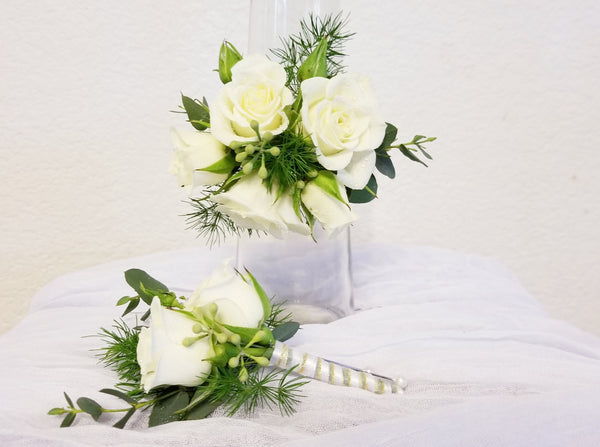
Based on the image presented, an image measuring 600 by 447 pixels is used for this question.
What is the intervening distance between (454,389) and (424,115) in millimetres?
687

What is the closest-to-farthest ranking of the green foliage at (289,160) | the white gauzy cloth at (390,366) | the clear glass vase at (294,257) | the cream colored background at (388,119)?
the white gauzy cloth at (390,366)
the green foliage at (289,160)
the clear glass vase at (294,257)
the cream colored background at (388,119)

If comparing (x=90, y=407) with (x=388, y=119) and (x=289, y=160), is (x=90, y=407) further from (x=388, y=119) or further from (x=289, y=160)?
(x=388, y=119)

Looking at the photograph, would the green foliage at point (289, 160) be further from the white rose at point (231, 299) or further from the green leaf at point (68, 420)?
the green leaf at point (68, 420)

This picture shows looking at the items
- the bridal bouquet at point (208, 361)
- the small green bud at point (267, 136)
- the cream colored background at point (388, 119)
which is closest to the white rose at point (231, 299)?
the bridal bouquet at point (208, 361)

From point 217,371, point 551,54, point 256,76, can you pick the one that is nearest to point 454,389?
point 217,371

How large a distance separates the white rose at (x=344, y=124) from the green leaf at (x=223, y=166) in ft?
0.22

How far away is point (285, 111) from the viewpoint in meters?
0.47

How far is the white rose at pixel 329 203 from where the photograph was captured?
0.46 metres

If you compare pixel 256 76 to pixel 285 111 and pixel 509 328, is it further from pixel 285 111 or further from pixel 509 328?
pixel 509 328

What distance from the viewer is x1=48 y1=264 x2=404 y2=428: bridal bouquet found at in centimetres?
38

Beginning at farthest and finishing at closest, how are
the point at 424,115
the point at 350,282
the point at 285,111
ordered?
1. the point at 424,115
2. the point at 350,282
3. the point at 285,111

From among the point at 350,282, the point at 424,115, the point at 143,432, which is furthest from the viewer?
the point at 424,115

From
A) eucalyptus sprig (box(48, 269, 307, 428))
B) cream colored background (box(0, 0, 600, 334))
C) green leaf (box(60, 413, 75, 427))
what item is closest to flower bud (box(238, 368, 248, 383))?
eucalyptus sprig (box(48, 269, 307, 428))

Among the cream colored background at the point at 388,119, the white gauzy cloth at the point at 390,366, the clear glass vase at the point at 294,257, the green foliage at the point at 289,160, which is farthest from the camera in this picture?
the cream colored background at the point at 388,119
